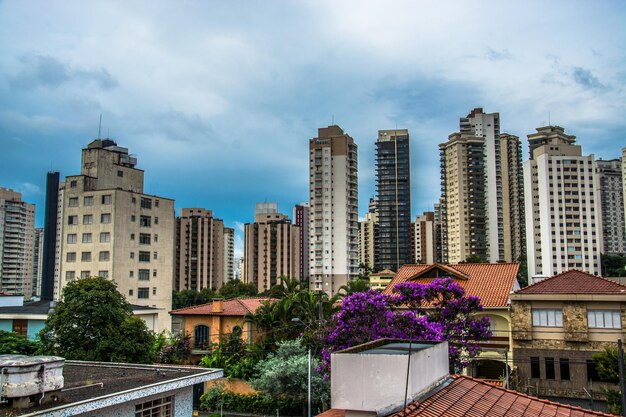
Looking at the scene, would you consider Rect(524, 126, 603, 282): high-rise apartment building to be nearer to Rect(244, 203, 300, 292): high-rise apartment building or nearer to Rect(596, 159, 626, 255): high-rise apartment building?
Rect(596, 159, 626, 255): high-rise apartment building

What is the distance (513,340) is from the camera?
101 feet

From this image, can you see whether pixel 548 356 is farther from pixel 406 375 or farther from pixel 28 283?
pixel 28 283

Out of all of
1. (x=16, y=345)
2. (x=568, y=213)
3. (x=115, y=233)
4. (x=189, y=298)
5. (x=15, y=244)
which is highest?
(x=568, y=213)

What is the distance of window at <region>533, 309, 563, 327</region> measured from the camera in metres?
30.2

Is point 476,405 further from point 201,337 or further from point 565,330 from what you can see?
point 201,337

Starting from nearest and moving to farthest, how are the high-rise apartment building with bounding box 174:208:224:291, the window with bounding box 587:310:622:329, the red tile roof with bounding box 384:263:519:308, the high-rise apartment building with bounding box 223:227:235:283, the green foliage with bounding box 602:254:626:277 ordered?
the window with bounding box 587:310:622:329, the red tile roof with bounding box 384:263:519:308, the green foliage with bounding box 602:254:626:277, the high-rise apartment building with bounding box 174:208:224:291, the high-rise apartment building with bounding box 223:227:235:283

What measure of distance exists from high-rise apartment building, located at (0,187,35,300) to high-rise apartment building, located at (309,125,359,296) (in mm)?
68644

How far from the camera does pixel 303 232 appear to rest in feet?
492

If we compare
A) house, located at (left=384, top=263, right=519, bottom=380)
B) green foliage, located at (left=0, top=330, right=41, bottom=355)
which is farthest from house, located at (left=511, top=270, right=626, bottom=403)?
green foliage, located at (left=0, top=330, right=41, bottom=355)

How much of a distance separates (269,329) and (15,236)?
11081cm

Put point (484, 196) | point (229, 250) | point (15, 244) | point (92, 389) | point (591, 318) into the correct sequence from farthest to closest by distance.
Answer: point (229, 250), point (15, 244), point (484, 196), point (591, 318), point (92, 389)

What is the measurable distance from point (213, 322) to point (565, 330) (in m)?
25.0

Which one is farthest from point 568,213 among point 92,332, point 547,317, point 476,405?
point 476,405

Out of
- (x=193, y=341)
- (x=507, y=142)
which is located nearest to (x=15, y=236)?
(x=193, y=341)
